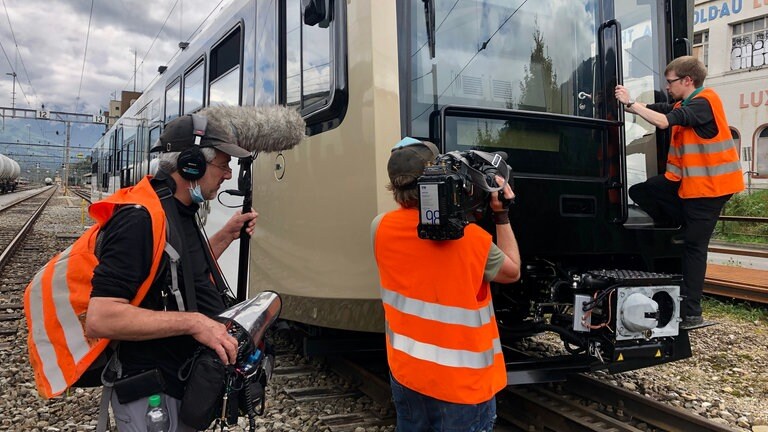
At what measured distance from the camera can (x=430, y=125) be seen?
328 cm

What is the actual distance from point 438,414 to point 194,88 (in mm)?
4740

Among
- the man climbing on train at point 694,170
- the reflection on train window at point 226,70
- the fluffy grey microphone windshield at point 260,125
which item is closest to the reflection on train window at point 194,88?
the reflection on train window at point 226,70

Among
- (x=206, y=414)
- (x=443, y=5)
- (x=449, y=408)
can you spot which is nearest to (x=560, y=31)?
(x=443, y=5)

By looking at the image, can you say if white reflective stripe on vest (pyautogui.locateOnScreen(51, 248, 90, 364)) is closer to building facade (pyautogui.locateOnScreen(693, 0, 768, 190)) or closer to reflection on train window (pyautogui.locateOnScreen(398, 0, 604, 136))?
reflection on train window (pyautogui.locateOnScreen(398, 0, 604, 136))

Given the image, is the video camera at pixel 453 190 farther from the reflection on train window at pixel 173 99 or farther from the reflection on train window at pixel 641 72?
the reflection on train window at pixel 173 99

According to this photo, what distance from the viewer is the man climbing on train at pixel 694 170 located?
367 centimetres

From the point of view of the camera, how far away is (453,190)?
201 cm

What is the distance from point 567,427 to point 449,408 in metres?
1.79

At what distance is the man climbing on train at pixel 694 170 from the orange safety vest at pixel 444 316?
2033mm

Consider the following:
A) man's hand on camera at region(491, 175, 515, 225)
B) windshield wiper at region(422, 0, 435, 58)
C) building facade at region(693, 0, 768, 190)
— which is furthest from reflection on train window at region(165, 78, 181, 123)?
building facade at region(693, 0, 768, 190)

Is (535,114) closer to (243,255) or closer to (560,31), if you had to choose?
(560,31)

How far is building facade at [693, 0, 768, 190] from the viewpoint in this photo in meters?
22.4

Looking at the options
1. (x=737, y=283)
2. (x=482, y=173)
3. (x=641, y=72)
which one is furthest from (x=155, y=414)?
(x=737, y=283)

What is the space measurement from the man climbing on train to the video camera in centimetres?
175
